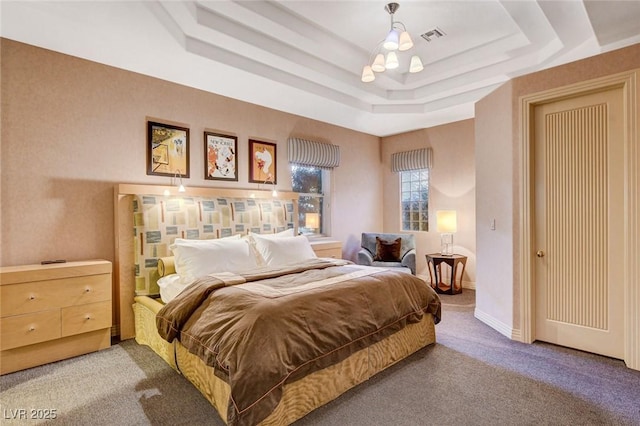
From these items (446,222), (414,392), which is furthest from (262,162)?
(414,392)

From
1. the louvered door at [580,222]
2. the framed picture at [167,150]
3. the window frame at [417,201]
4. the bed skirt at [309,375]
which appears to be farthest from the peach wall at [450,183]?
the framed picture at [167,150]

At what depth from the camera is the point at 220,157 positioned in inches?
160

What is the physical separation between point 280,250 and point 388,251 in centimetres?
223

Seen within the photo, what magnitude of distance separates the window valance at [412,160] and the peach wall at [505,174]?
1.73 metres

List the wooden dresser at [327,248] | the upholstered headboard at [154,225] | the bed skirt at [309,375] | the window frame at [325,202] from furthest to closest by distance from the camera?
the window frame at [325,202] < the wooden dresser at [327,248] < the upholstered headboard at [154,225] < the bed skirt at [309,375]

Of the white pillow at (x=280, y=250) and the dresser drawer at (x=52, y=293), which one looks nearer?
the dresser drawer at (x=52, y=293)

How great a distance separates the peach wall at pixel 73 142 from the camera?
9.08 ft

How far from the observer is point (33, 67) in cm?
285

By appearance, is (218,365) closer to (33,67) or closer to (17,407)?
(17,407)

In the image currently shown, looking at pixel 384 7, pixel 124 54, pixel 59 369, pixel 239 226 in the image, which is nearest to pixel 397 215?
pixel 239 226

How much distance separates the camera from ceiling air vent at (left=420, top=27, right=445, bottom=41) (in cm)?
331

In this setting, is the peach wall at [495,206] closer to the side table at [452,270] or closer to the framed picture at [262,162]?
the side table at [452,270]

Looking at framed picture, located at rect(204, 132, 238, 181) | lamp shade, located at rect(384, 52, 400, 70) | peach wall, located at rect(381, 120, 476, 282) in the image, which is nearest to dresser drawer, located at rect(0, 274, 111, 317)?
framed picture, located at rect(204, 132, 238, 181)

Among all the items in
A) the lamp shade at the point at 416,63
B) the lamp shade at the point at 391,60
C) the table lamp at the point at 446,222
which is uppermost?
the lamp shade at the point at 416,63
